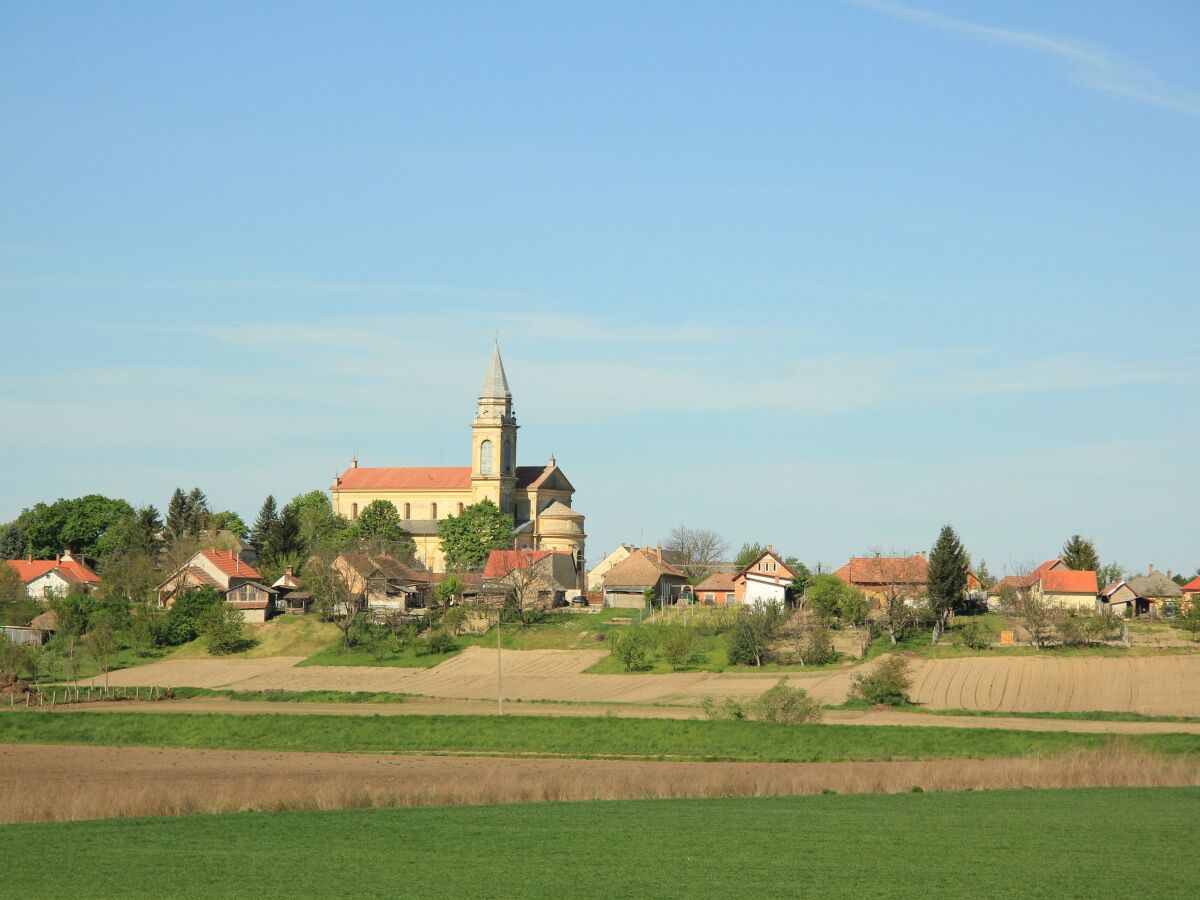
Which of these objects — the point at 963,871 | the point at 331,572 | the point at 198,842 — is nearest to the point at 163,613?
the point at 331,572

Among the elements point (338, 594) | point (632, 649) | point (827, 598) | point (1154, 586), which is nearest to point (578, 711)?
point (632, 649)

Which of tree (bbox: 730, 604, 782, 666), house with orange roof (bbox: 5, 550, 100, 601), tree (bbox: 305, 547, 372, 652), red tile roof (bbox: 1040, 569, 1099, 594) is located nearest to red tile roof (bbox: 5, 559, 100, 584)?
house with orange roof (bbox: 5, 550, 100, 601)

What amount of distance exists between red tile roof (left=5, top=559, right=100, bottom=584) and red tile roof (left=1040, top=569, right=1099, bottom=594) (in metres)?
63.2

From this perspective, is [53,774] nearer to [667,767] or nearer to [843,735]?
[667,767]

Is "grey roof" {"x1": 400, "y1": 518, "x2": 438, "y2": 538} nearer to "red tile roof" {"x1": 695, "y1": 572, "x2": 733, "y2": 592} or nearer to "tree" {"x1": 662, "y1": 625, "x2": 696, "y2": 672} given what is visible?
"red tile roof" {"x1": 695, "y1": 572, "x2": 733, "y2": 592}

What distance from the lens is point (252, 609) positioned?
8956 cm

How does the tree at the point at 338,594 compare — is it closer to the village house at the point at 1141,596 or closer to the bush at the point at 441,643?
the bush at the point at 441,643

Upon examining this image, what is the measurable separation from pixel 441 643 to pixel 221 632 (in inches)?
493

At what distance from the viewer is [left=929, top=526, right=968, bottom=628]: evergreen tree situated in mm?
76938

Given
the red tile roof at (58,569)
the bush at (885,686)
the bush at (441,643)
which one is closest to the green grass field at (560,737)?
the bush at (885,686)

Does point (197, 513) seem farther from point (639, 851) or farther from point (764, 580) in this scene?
point (639, 851)

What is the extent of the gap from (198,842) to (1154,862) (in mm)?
15320

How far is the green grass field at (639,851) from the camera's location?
853 inches

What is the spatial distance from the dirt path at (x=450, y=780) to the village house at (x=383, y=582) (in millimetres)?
44126
